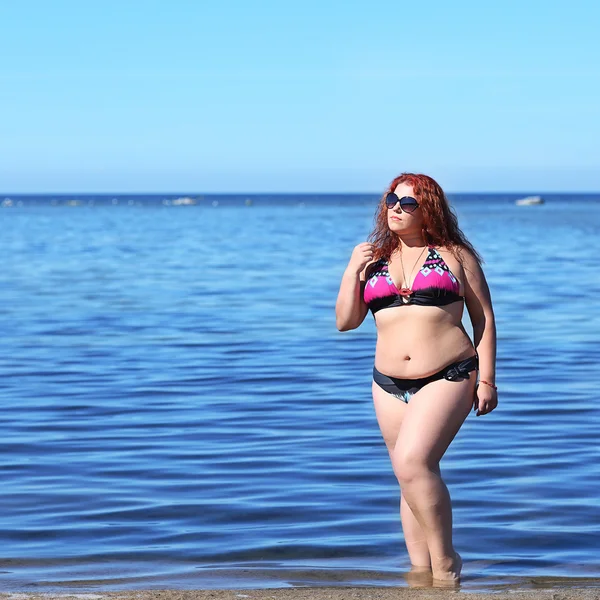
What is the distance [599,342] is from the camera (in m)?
16.4

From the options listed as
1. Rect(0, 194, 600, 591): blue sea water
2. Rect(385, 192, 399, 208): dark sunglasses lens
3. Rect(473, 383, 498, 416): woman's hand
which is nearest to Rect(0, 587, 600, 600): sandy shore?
Rect(0, 194, 600, 591): blue sea water

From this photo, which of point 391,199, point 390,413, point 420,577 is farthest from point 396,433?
point 391,199

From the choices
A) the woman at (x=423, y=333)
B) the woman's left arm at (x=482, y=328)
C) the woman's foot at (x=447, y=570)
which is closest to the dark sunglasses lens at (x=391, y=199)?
the woman at (x=423, y=333)

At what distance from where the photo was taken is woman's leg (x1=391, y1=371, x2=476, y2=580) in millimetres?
5453

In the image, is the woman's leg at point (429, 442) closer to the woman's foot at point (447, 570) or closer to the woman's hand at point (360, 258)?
the woman's foot at point (447, 570)

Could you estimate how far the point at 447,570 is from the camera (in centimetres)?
590

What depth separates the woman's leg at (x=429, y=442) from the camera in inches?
215

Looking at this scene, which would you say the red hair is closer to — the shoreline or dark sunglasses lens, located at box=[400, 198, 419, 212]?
dark sunglasses lens, located at box=[400, 198, 419, 212]

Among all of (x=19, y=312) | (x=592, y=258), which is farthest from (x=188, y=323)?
(x=592, y=258)

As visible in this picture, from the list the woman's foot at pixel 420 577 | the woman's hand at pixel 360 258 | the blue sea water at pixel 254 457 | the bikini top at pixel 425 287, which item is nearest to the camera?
the bikini top at pixel 425 287

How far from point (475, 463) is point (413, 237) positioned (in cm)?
381

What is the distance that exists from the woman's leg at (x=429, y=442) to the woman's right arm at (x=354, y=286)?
1.69 ft

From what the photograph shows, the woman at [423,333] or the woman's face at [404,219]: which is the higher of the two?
the woman's face at [404,219]

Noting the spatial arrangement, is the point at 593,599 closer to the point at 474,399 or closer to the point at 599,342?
the point at 474,399
